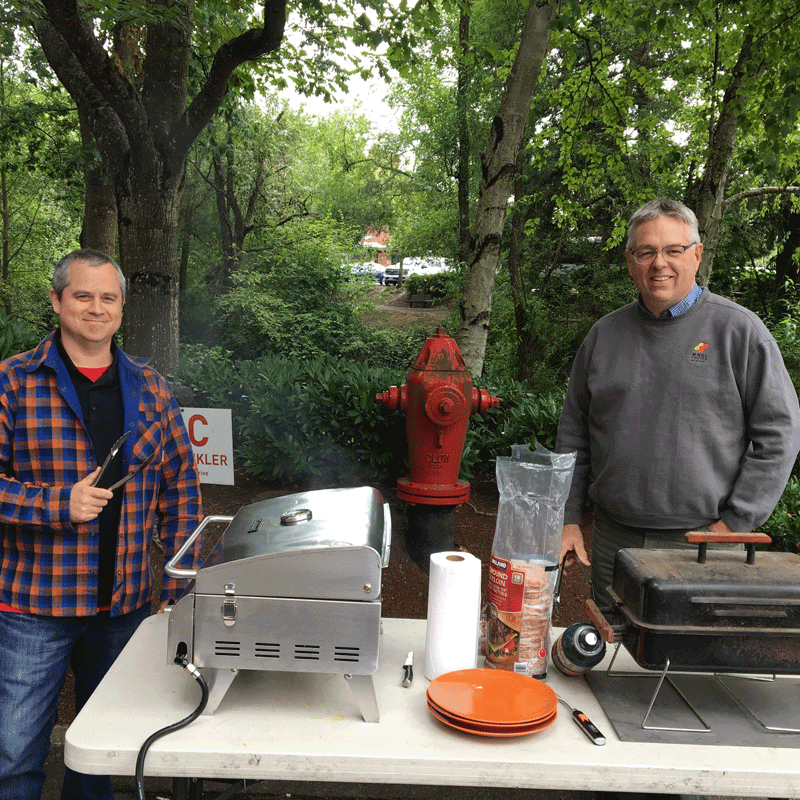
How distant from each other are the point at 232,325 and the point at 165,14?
11.1 metres

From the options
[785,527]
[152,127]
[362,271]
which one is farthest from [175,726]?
[362,271]

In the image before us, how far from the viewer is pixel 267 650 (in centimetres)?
155

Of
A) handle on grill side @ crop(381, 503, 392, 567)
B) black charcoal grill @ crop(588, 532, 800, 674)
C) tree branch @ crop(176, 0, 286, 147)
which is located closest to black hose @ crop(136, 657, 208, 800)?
handle on grill side @ crop(381, 503, 392, 567)

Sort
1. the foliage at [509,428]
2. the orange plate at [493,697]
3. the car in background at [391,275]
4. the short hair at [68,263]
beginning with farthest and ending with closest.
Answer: the car in background at [391,275], the foliage at [509,428], the short hair at [68,263], the orange plate at [493,697]

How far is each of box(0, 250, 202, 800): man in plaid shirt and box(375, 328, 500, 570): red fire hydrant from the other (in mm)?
1699

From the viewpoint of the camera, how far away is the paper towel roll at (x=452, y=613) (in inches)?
64.1

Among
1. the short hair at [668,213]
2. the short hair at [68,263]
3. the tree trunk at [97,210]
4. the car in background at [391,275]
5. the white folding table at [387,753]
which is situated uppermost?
the car in background at [391,275]

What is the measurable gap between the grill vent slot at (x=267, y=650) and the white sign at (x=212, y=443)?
2.19 meters

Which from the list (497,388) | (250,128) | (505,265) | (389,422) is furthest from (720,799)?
(250,128)

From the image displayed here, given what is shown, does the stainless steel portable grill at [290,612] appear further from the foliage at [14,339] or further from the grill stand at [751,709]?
the foliage at [14,339]

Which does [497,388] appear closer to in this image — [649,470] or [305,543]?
[649,470]

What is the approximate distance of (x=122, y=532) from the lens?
7.04ft

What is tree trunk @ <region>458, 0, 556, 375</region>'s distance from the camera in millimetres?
4922


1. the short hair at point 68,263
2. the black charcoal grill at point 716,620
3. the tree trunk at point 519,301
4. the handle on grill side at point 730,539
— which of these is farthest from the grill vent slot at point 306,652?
the tree trunk at point 519,301
